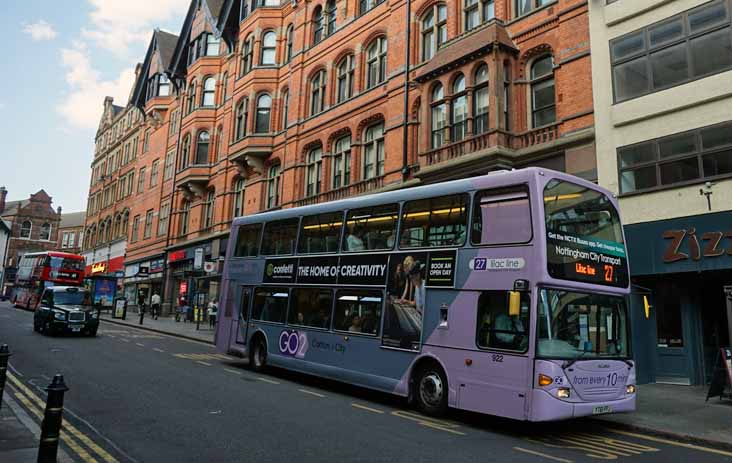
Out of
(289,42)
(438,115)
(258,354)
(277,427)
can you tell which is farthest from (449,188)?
(289,42)

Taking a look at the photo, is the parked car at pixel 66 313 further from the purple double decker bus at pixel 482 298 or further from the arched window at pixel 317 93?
the arched window at pixel 317 93

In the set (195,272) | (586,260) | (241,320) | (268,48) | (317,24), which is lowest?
(241,320)

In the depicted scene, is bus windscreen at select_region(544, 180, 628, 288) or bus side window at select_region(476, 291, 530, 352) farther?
bus windscreen at select_region(544, 180, 628, 288)

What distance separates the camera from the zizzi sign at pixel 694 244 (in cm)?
1188

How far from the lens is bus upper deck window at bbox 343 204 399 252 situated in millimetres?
10688

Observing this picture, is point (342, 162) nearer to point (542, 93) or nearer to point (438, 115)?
point (438, 115)

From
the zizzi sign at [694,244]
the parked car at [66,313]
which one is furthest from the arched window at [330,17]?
the zizzi sign at [694,244]

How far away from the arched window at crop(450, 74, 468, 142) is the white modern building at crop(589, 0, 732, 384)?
14.7 ft

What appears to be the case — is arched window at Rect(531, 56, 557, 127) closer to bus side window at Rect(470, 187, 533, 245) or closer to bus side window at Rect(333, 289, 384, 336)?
bus side window at Rect(470, 187, 533, 245)

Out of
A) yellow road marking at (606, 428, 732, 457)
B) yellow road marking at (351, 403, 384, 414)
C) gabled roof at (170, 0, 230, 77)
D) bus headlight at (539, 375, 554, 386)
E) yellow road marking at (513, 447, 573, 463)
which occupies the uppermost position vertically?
gabled roof at (170, 0, 230, 77)

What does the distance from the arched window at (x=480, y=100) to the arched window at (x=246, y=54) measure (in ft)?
60.1

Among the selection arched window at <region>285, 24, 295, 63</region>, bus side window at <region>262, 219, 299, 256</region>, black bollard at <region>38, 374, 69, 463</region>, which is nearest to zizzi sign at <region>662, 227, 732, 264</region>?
bus side window at <region>262, 219, 299, 256</region>

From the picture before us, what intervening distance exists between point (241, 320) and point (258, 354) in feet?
3.90

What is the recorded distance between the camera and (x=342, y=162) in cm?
2500
